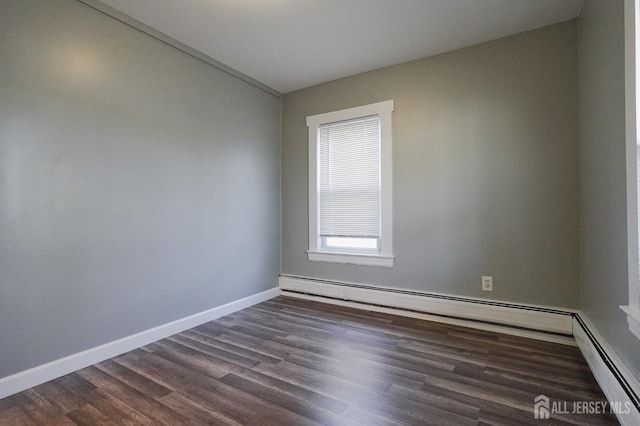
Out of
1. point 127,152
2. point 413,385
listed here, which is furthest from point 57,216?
point 413,385

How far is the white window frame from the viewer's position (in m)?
1.36

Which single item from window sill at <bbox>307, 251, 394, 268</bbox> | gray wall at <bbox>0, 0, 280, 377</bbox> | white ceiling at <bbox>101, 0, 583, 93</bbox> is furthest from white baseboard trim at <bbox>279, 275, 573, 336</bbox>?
white ceiling at <bbox>101, 0, 583, 93</bbox>

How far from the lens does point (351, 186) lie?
342cm

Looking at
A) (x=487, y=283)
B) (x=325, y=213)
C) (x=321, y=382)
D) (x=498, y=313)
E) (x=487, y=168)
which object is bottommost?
(x=321, y=382)

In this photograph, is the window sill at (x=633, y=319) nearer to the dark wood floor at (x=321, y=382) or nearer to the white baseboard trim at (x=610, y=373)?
the white baseboard trim at (x=610, y=373)

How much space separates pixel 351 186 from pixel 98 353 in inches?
104

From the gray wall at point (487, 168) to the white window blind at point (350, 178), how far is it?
Result: 24 cm

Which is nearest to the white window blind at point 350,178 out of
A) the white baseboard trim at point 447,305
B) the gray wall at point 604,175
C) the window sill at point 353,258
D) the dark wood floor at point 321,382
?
the window sill at point 353,258

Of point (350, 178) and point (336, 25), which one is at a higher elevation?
point (336, 25)

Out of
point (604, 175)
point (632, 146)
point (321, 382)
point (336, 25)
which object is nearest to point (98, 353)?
point (321, 382)

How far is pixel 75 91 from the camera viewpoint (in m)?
2.07

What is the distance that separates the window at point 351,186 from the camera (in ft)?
10.5

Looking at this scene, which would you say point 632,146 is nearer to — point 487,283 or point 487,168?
point 487,168

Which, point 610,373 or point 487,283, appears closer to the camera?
point 610,373
